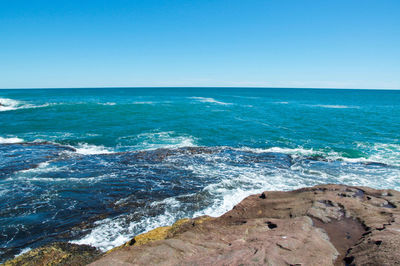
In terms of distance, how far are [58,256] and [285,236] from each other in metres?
9.74

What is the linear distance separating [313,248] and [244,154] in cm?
1777

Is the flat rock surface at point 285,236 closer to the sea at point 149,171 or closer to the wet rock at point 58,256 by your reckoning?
the wet rock at point 58,256

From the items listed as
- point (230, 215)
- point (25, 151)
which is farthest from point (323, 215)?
point (25, 151)

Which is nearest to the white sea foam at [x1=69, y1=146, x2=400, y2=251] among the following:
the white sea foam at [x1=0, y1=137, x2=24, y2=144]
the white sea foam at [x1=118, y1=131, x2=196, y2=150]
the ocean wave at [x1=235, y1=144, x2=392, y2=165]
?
the ocean wave at [x1=235, y1=144, x2=392, y2=165]

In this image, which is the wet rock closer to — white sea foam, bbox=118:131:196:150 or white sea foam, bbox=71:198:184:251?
white sea foam, bbox=71:198:184:251

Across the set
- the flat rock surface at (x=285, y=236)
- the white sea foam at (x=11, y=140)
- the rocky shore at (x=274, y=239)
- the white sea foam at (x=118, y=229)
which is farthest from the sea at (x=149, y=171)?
the flat rock surface at (x=285, y=236)

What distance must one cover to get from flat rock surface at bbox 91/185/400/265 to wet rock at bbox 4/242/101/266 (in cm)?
134

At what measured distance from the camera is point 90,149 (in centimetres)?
2800

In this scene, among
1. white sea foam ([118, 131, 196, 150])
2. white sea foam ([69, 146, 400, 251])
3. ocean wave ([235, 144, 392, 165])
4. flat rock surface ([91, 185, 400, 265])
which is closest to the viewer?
flat rock surface ([91, 185, 400, 265])

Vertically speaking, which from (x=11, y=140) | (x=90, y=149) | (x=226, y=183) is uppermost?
(x=11, y=140)

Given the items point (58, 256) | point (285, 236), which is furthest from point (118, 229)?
point (285, 236)

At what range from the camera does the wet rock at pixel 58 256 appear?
902 centimetres

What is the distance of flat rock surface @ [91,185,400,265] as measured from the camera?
8.03 m

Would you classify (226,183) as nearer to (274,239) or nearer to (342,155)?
(274,239)
